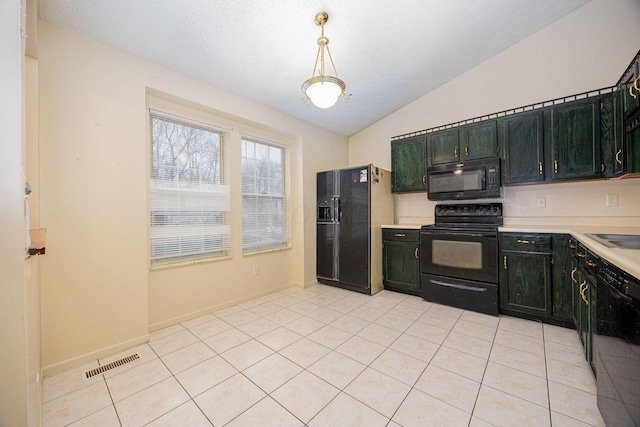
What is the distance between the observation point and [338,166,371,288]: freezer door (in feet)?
11.3

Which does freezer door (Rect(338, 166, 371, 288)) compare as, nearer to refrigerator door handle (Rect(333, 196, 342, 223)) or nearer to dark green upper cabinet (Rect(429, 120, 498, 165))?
refrigerator door handle (Rect(333, 196, 342, 223))

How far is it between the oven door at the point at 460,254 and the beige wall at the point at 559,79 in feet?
2.22

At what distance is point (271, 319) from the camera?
266 cm

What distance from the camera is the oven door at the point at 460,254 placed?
8.81ft

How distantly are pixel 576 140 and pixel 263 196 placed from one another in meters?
3.49

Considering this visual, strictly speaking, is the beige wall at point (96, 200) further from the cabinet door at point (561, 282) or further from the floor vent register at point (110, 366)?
the cabinet door at point (561, 282)

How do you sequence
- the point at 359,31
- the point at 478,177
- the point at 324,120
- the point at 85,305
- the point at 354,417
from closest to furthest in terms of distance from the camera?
the point at 354,417
the point at 85,305
the point at 359,31
the point at 478,177
the point at 324,120

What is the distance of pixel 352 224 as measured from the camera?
3.56 m

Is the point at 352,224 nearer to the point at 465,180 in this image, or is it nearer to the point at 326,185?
the point at 326,185

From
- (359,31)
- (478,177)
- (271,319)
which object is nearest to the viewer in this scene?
(359,31)

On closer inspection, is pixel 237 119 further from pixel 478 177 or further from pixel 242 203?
pixel 478 177

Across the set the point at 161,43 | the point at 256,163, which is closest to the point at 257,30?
the point at 161,43

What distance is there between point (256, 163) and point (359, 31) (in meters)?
1.91

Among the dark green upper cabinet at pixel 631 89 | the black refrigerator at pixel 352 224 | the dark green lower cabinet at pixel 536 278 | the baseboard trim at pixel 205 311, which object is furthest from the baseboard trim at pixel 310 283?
the dark green upper cabinet at pixel 631 89
